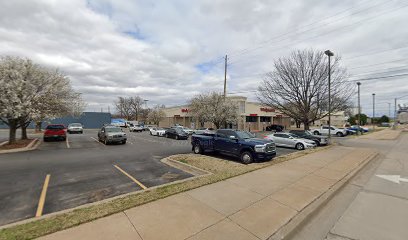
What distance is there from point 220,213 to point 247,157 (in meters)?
6.52

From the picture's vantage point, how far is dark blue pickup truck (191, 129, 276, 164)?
423 inches

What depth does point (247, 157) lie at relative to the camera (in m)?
11.0

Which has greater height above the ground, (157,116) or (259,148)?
(157,116)

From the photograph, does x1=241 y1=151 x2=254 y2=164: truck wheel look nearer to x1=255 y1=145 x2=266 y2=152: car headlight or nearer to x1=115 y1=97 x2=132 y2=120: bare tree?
x1=255 y1=145 x2=266 y2=152: car headlight

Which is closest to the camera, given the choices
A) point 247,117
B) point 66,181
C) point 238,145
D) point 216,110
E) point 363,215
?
point 363,215

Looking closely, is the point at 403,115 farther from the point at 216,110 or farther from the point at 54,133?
the point at 54,133

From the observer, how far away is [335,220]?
4812 mm

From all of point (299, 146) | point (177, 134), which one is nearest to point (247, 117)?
point (177, 134)

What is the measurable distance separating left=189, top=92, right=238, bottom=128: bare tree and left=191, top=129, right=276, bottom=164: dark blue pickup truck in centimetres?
2042

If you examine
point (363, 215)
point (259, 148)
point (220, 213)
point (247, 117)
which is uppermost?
point (247, 117)

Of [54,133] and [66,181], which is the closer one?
[66,181]

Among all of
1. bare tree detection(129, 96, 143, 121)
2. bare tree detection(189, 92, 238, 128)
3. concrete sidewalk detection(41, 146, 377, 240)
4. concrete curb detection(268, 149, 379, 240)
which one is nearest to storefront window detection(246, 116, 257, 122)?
bare tree detection(189, 92, 238, 128)

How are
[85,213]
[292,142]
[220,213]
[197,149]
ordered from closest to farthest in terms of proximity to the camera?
1. [85,213]
2. [220,213]
3. [197,149]
4. [292,142]

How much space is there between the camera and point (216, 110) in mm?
35156
